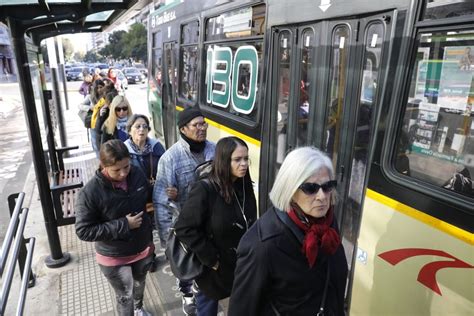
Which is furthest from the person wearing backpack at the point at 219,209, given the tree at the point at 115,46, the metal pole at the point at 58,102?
the tree at the point at 115,46

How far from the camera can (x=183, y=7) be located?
570cm

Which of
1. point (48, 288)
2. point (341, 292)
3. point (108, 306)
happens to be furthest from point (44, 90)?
point (341, 292)

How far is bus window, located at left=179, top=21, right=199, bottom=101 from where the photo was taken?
5.30 meters

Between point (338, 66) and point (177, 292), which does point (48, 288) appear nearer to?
point (177, 292)

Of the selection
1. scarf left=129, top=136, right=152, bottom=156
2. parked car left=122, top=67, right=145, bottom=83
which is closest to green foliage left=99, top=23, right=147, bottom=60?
parked car left=122, top=67, right=145, bottom=83

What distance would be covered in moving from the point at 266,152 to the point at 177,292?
5.34 ft

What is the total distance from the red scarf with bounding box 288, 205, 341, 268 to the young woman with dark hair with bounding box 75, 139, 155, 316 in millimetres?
1414

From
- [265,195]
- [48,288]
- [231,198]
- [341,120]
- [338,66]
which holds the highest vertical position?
[338,66]

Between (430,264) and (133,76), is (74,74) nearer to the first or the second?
(133,76)

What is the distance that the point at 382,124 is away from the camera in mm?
2299

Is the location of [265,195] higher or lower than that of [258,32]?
lower

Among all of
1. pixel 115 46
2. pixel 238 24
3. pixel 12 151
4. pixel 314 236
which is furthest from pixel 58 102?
pixel 115 46

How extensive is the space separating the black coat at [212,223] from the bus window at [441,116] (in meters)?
0.97

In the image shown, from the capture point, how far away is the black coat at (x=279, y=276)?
5.13 feet
